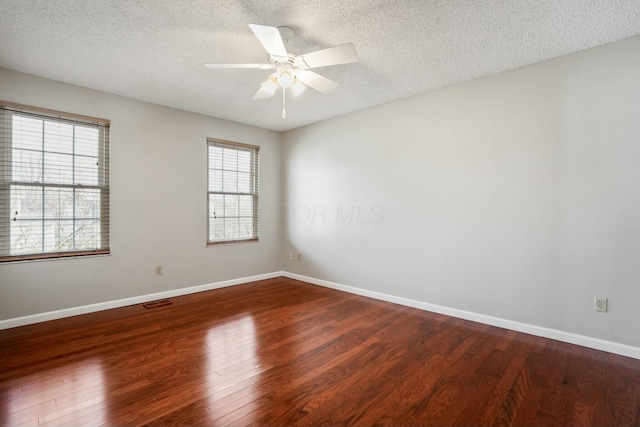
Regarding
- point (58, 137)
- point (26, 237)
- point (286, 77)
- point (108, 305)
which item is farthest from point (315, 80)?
point (108, 305)

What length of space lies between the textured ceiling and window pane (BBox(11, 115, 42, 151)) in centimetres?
50

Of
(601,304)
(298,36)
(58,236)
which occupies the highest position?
(298,36)

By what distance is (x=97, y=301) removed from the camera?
3.51 m

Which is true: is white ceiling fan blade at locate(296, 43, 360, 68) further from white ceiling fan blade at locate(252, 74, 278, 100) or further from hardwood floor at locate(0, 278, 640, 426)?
hardwood floor at locate(0, 278, 640, 426)

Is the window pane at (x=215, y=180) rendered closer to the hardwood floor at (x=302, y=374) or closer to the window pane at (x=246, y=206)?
the window pane at (x=246, y=206)

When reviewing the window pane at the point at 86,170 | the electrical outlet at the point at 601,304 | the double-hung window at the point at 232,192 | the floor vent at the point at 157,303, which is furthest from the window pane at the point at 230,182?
the electrical outlet at the point at 601,304

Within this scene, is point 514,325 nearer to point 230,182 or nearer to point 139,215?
point 230,182

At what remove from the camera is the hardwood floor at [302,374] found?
1.75m

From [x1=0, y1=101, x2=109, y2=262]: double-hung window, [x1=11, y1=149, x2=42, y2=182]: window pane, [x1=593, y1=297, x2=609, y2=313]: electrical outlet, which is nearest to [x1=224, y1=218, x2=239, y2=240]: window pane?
[x1=0, y1=101, x2=109, y2=262]: double-hung window

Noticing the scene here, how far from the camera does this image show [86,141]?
11.4ft

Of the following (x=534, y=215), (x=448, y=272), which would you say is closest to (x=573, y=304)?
(x=534, y=215)

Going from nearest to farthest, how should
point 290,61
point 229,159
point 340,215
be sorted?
point 290,61 → point 340,215 → point 229,159

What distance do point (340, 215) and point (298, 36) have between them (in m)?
2.61

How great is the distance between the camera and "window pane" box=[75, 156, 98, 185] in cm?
340
